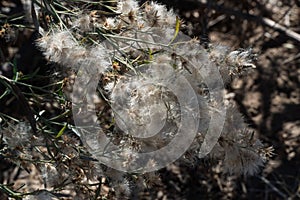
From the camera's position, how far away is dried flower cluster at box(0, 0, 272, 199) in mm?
1296

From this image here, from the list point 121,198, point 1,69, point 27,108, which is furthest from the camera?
point 1,69

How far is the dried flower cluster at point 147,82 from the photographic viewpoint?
1296mm

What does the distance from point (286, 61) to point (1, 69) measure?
1.28 m

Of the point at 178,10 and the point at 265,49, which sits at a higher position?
the point at 178,10

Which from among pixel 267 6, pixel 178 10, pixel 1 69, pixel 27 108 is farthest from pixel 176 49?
pixel 267 6

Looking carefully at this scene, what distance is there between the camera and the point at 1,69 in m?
2.29

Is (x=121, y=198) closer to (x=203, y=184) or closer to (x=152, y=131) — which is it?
(x=152, y=131)

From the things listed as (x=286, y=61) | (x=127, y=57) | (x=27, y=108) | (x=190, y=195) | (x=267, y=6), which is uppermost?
(x=127, y=57)

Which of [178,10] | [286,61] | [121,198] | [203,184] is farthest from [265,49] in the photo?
[121,198]

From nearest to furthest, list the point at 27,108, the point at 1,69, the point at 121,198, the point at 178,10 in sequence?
the point at 27,108
the point at 121,198
the point at 1,69
the point at 178,10

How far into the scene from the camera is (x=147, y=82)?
1300mm

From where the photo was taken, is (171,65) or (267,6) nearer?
(171,65)

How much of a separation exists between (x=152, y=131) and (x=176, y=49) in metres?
0.20

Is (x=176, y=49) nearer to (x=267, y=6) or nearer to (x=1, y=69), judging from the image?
(x=1, y=69)
